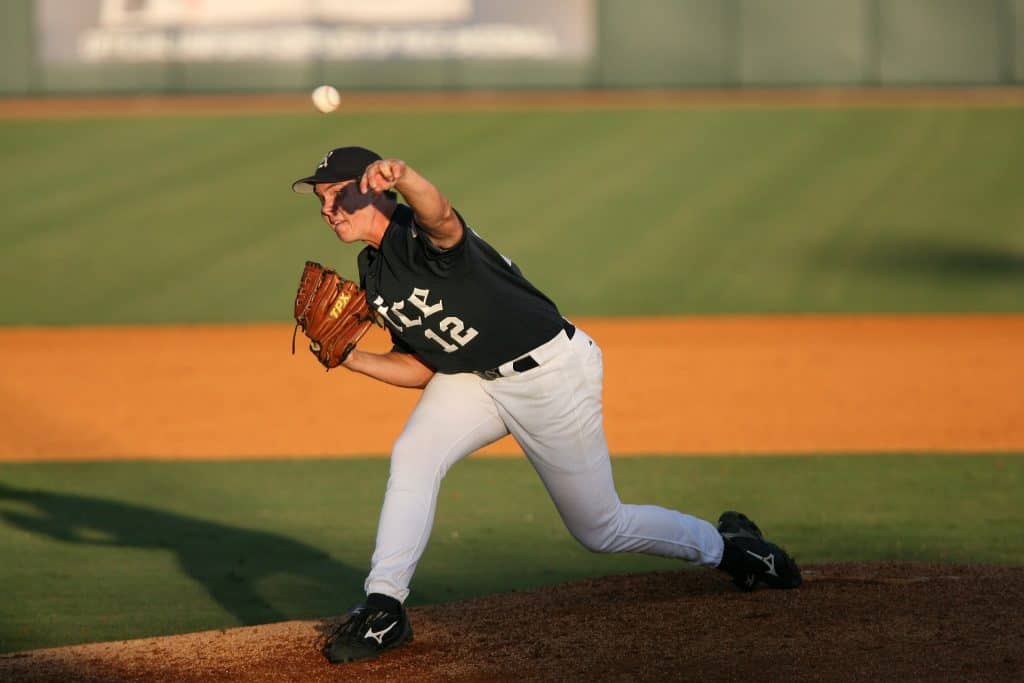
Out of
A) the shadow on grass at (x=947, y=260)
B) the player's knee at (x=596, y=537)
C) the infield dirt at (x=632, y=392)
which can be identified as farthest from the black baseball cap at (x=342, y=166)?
the shadow on grass at (x=947, y=260)

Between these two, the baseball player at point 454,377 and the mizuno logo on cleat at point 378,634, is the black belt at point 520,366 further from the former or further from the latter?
the mizuno logo on cleat at point 378,634

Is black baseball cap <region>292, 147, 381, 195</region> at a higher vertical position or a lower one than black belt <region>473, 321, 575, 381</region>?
higher

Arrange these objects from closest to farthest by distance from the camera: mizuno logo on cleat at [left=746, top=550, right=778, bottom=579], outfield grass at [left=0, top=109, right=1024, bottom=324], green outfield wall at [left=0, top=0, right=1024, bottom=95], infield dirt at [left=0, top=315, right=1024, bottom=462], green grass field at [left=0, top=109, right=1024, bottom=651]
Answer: mizuno logo on cleat at [left=746, top=550, right=778, bottom=579] < green grass field at [left=0, top=109, right=1024, bottom=651] < infield dirt at [left=0, top=315, right=1024, bottom=462] < outfield grass at [left=0, top=109, right=1024, bottom=324] < green outfield wall at [left=0, top=0, right=1024, bottom=95]

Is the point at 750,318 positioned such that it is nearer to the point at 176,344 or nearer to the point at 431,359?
the point at 176,344

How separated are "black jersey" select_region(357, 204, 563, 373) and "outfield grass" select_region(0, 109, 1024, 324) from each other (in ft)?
34.5

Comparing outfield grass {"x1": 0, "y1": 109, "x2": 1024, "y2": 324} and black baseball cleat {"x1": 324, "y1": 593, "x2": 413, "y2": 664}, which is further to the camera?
outfield grass {"x1": 0, "y1": 109, "x2": 1024, "y2": 324}

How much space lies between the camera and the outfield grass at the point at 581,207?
15.7 m

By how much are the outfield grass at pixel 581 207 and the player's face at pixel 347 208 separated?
10527 mm

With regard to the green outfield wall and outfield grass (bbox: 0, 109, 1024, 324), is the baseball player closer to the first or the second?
outfield grass (bbox: 0, 109, 1024, 324)

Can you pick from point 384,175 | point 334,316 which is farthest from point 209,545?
point 384,175

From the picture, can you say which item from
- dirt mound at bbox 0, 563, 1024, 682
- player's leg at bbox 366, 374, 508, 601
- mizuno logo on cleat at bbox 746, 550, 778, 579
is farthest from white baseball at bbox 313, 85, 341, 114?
mizuno logo on cleat at bbox 746, 550, 778, 579

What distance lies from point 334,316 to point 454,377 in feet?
1.36

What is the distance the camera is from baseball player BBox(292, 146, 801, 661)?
4305 millimetres

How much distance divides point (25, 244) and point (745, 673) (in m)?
14.5
